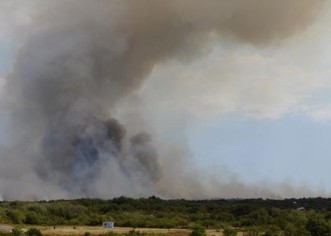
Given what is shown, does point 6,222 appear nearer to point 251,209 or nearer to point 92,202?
point 92,202

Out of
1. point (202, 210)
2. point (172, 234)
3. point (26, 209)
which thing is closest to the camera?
point (172, 234)

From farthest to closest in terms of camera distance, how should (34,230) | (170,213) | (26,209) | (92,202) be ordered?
(92,202) → (170,213) → (26,209) → (34,230)

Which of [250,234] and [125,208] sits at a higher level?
[125,208]

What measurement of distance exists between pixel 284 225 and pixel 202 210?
27.1m

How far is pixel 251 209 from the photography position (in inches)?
3792

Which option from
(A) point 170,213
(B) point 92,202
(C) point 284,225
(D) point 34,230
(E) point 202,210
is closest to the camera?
(D) point 34,230

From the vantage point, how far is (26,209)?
84312 mm

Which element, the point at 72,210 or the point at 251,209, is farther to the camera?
the point at 251,209

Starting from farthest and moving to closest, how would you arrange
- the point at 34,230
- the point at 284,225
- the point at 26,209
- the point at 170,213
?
the point at 170,213
the point at 26,209
the point at 284,225
the point at 34,230

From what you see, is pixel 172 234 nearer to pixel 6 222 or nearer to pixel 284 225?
pixel 284 225

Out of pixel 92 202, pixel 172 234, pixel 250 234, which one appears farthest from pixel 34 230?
pixel 92 202

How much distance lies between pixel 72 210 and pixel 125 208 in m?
14.1

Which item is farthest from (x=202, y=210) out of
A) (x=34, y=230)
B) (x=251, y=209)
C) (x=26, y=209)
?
(x=34, y=230)

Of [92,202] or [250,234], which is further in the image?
[92,202]
